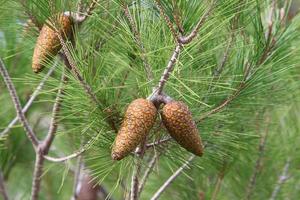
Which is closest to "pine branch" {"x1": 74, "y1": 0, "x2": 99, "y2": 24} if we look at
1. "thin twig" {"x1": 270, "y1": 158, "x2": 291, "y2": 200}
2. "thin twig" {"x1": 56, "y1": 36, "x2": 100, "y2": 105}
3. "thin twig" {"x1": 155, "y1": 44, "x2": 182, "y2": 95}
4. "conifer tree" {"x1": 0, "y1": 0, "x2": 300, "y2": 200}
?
"conifer tree" {"x1": 0, "y1": 0, "x2": 300, "y2": 200}

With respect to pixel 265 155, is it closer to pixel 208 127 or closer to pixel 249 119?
pixel 249 119

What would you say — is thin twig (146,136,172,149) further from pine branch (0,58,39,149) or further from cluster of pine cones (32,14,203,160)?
pine branch (0,58,39,149)

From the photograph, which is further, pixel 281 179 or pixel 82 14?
pixel 281 179

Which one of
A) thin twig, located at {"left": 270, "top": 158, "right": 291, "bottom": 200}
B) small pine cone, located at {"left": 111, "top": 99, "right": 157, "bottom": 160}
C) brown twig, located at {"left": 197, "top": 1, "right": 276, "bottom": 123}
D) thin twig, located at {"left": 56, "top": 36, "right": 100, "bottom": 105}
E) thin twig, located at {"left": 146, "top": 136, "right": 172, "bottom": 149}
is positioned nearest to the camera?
small pine cone, located at {"left": 111, "top": 99, "right": 157, "bottom": 160}

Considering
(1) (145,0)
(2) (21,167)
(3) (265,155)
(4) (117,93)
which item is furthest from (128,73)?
(2) (21,167)

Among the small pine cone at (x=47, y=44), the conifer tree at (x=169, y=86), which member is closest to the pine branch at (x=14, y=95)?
the conifer tree at (x=169, y=86)

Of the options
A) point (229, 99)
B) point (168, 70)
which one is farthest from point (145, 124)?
point (229, 99)

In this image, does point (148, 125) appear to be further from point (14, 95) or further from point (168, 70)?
point (14, 95)

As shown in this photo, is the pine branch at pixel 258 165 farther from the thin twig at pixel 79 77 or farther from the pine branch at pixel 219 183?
the thin twig at pixel 79 77
